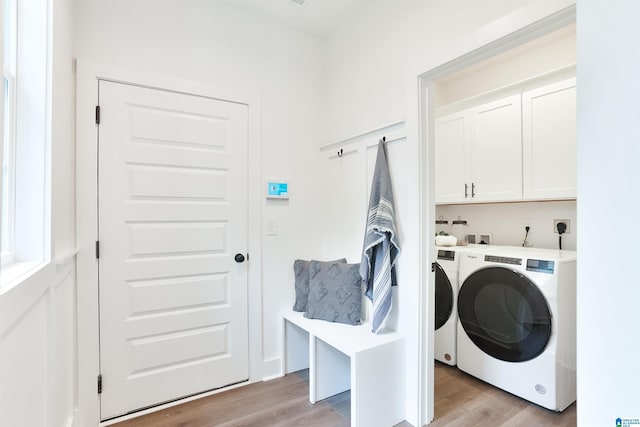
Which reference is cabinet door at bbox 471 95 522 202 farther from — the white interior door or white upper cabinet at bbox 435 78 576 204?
the white interior door

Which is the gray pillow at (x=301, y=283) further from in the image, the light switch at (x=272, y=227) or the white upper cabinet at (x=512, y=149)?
the white upper cabinet at (x=512, y=149)

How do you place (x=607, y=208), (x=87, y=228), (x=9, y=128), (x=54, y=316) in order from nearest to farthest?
(x=607, y=208), (x=9, y=128), (x=54, y=316), (x=87, y=228)

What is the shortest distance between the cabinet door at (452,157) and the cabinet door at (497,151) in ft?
0.27

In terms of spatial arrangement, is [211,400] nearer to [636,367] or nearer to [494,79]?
[636,367]

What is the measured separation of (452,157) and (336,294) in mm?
1750

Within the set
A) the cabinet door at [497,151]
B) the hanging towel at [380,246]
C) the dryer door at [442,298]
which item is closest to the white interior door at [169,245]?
the hanging towel at [380,246]

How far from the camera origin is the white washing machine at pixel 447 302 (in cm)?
247

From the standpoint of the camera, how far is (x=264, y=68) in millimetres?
2346

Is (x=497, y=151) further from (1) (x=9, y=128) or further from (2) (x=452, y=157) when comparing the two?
(1) (x=9, y=128)

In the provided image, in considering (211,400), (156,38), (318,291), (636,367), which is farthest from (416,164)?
(211,400)

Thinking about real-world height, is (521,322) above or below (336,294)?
below

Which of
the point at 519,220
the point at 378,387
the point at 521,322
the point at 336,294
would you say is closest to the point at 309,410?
the point at 378,387

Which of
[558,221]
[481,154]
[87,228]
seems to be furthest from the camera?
[481,154]

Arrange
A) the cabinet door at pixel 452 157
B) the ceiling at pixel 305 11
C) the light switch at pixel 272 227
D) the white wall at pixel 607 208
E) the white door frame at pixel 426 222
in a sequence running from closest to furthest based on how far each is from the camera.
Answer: the white wall at pixel 607 208 < the white door frame at pixel 426 222 < the ceiling at pixel 305 11 < the light switch at pixel 272 227 < the cabinet door at pixel 452 157
